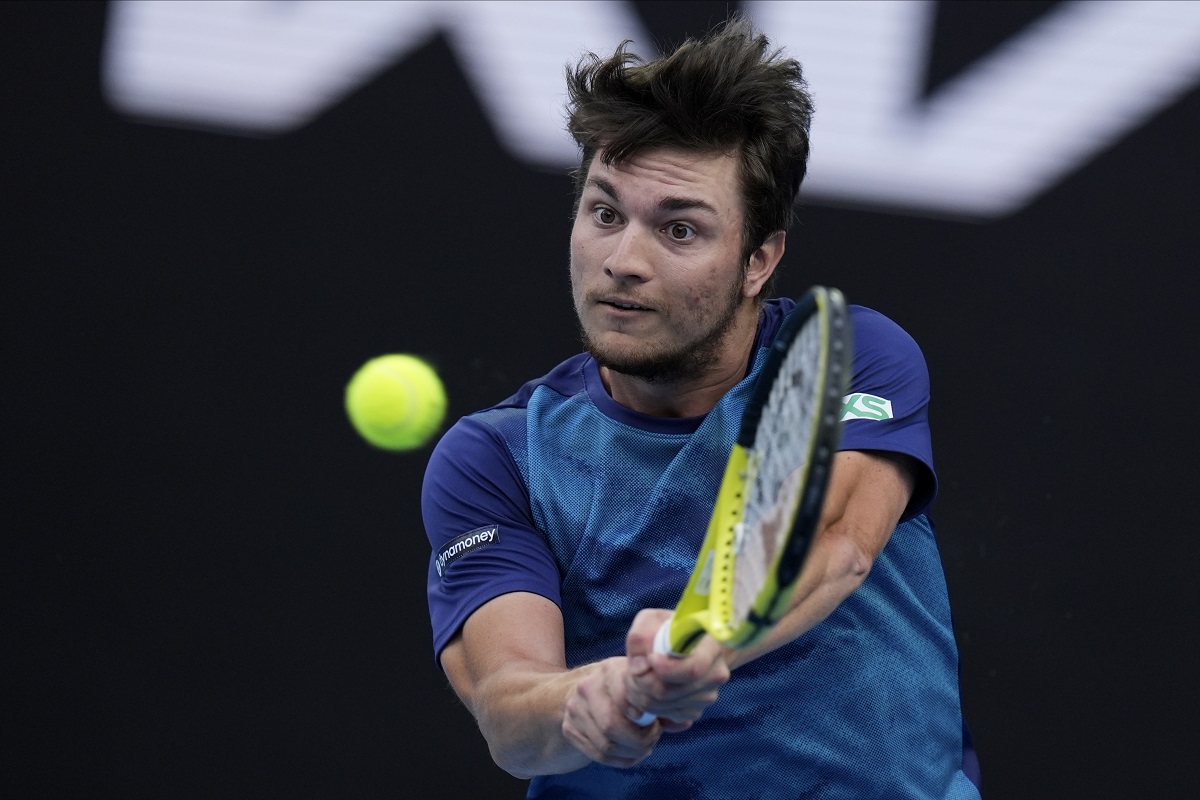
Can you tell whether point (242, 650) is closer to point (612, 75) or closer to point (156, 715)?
point (156, 715)

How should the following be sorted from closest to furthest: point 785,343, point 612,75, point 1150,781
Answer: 1. point 785,343
2. point 612,75
3. point 1150,781

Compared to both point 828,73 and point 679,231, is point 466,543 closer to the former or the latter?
point 679,231

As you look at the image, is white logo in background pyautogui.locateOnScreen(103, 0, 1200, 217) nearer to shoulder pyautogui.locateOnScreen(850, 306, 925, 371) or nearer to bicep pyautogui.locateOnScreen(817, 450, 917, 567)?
shoulder pyautogui.locateOnScreen(850, 306, 925, 371)

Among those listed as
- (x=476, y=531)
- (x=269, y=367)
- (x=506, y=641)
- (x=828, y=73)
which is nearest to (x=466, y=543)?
(x=476, y=531)

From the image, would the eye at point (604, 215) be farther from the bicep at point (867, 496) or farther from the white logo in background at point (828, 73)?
the white logo in background at point (828, 73)

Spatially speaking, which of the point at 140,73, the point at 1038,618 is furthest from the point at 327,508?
the point at 1038,618

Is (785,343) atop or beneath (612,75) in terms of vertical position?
beneath

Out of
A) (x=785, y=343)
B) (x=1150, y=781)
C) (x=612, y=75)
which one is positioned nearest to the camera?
(x=785, y=343)

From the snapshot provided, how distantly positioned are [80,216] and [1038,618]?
209 cm

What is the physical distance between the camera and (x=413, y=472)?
9.29ft

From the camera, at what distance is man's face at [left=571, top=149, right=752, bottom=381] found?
2.01m

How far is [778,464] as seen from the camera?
1.34 meters

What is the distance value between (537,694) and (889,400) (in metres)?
0.62

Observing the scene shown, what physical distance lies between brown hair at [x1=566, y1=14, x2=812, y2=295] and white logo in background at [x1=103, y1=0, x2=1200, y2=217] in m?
0.60
